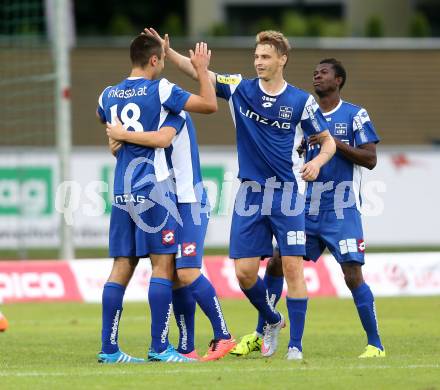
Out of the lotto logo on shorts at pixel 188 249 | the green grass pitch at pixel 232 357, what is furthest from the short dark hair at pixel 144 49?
the green grass pitch at pixel 232 357

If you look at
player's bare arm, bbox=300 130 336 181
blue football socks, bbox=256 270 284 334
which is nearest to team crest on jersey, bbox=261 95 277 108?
player's bare arm, bbox=300 130 336 181

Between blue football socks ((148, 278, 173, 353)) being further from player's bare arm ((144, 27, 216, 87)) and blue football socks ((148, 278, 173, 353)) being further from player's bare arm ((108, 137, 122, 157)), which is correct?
player's bare arm ((144, 27, 216, 87))

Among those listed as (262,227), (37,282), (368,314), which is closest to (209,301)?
(262,227)

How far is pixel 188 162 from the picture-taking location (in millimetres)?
9586

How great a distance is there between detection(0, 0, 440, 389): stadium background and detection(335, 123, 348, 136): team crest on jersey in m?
1.96

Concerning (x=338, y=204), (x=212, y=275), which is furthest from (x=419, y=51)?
(x=338, y=204)

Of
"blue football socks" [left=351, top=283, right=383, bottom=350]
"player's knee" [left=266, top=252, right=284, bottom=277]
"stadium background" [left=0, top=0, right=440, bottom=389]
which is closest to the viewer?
"blue football socks" [left=351, top=283, right=383, bottom=350]

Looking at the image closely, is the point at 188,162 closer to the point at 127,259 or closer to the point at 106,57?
the point at 127,259

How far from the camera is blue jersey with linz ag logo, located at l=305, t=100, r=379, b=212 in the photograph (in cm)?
1036

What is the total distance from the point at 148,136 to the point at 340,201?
77.9 inches

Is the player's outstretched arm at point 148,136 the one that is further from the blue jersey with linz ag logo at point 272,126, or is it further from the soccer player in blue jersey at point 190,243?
the blue jersey with linz ag logo at point 272,126

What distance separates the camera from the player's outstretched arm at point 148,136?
9219mm

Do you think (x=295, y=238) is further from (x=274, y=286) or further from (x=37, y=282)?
(x=37, y=282)

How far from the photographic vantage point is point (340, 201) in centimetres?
1035
